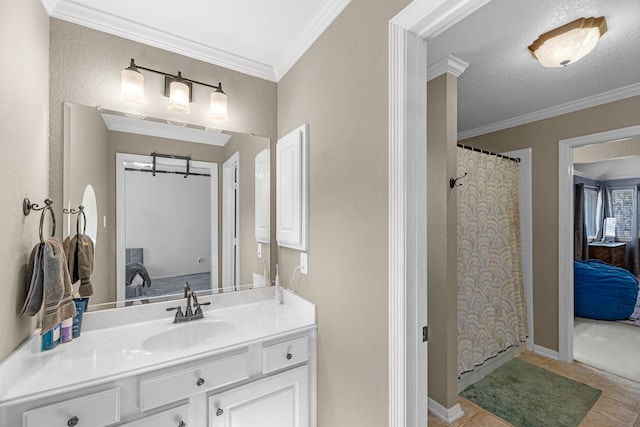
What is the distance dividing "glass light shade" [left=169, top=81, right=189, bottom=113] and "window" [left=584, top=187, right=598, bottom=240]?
7432mm

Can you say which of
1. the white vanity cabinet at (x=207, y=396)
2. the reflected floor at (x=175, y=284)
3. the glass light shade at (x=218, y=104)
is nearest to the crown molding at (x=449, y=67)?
the glass light shade at (x=218, y=104)

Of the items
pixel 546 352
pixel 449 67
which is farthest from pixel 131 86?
pixel 546 352

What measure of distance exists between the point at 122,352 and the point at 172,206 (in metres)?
0.83

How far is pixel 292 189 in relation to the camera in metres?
1.76

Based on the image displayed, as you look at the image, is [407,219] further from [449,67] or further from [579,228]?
[579,228]

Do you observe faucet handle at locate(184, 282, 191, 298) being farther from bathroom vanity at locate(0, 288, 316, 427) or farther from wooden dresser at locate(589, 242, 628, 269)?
wooden dresser at locate(589, 242, 628, 269)

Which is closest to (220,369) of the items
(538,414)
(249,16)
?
(249,16)

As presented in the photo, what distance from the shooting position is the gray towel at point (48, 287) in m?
1.08

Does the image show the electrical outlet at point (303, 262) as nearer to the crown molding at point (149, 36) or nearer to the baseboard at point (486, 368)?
the crown molding at point (149, 36)

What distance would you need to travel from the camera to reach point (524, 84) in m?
2.21

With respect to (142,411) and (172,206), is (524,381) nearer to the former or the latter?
(142,411)

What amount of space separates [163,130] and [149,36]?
0.53 metres

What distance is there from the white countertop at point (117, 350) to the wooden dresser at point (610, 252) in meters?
6.69

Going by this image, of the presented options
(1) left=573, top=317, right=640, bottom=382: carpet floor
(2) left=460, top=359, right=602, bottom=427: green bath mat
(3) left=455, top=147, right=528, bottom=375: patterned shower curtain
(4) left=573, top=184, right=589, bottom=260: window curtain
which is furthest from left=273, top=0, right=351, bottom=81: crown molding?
(4) left=573, top=184, right=589, bottom=260: window curtain
